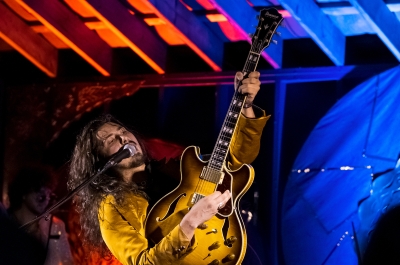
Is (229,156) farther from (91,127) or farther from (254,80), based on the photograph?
(91,127)

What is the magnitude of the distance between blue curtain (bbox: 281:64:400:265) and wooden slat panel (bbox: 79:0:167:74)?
1282 mm

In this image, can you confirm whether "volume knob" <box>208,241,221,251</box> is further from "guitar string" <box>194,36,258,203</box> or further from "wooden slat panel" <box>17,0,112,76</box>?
"wooden slat panel" <box>17,0,112,76</box>

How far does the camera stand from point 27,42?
535cm

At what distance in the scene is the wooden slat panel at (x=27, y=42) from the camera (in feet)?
17.0

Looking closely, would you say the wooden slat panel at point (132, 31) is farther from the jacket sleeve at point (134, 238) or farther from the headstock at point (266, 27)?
the jacket sleeve at point (134, 238)

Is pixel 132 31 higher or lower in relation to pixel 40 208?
higher

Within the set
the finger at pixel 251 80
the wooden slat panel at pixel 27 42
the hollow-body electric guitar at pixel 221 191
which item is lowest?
the hollow-body electric guitar at pixel 221 191

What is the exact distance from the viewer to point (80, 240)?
16.9 ft

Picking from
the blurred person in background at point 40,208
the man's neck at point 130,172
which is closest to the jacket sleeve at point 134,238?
the man's neck at point 130,172

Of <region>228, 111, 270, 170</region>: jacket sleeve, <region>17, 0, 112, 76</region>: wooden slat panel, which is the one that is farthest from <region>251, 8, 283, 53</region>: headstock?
<region>17, 0, 112, 76</region>: wooden slat panel

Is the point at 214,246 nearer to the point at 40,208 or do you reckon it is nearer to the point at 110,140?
the point at 110,140

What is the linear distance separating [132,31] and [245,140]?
186cm

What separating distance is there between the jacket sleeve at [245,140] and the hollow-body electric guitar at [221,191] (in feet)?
0.14

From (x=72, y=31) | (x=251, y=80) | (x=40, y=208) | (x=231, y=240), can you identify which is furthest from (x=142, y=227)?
(x=72, y=31)
